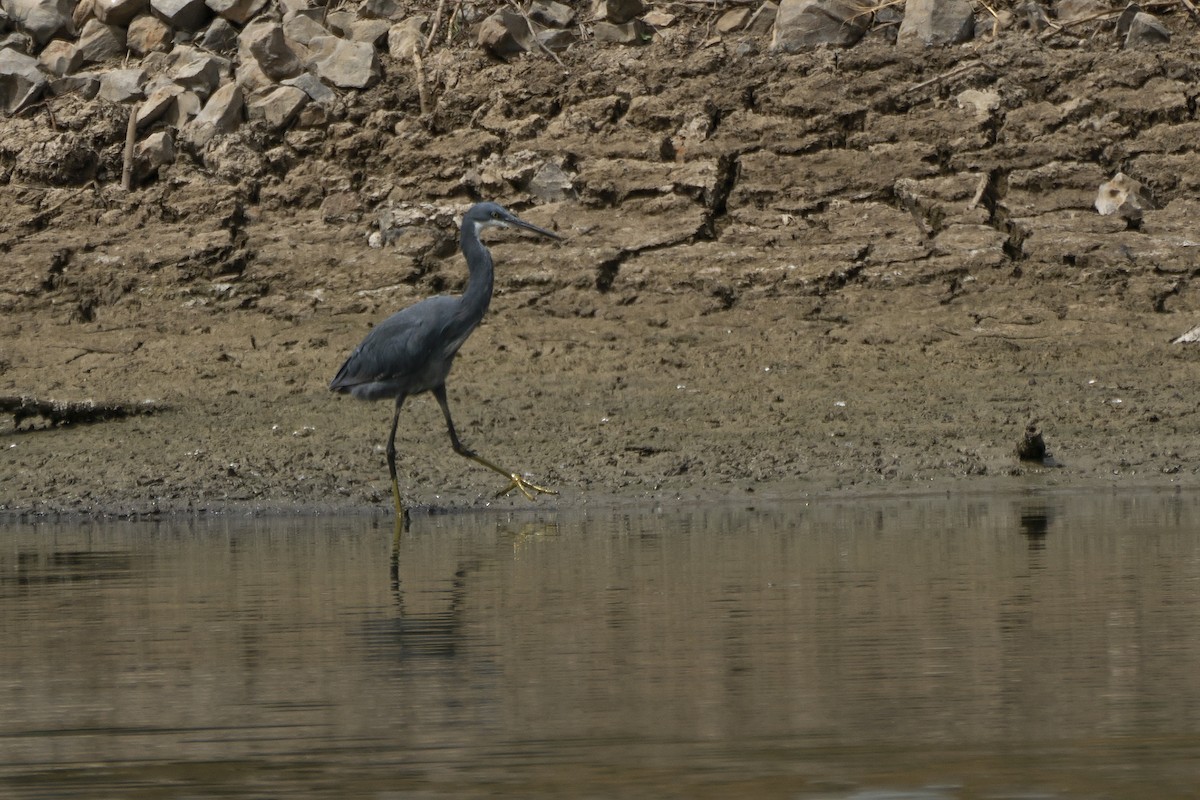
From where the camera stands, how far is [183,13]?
16406 mm

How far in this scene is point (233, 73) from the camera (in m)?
15.9

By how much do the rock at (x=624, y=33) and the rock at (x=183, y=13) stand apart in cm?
330

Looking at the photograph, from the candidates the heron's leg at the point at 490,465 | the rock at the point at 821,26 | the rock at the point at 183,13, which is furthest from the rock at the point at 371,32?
the heron's leg at the point at 490,465

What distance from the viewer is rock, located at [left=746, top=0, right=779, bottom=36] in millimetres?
15398

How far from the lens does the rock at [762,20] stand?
50.5 feet

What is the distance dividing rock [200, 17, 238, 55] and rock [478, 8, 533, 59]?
7.09ft

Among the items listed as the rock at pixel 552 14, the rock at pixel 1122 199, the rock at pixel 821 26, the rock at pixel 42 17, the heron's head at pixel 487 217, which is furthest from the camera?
the rock at pixel 42 17

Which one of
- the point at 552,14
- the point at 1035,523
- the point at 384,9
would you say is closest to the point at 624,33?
the point at 552,14

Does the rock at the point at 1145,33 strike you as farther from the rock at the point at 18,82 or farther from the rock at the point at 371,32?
the rock at the point at 18,82

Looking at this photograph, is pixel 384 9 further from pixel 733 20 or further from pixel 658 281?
pixel 658 281

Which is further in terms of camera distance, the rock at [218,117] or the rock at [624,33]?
the rock at [624,33]

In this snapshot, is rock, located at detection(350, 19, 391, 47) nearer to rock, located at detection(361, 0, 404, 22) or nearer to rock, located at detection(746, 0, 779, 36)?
rock, located at detection(361, 0, 404, 22)

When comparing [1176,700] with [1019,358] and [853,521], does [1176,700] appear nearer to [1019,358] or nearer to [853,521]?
[853,521]

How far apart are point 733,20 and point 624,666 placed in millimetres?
10965
